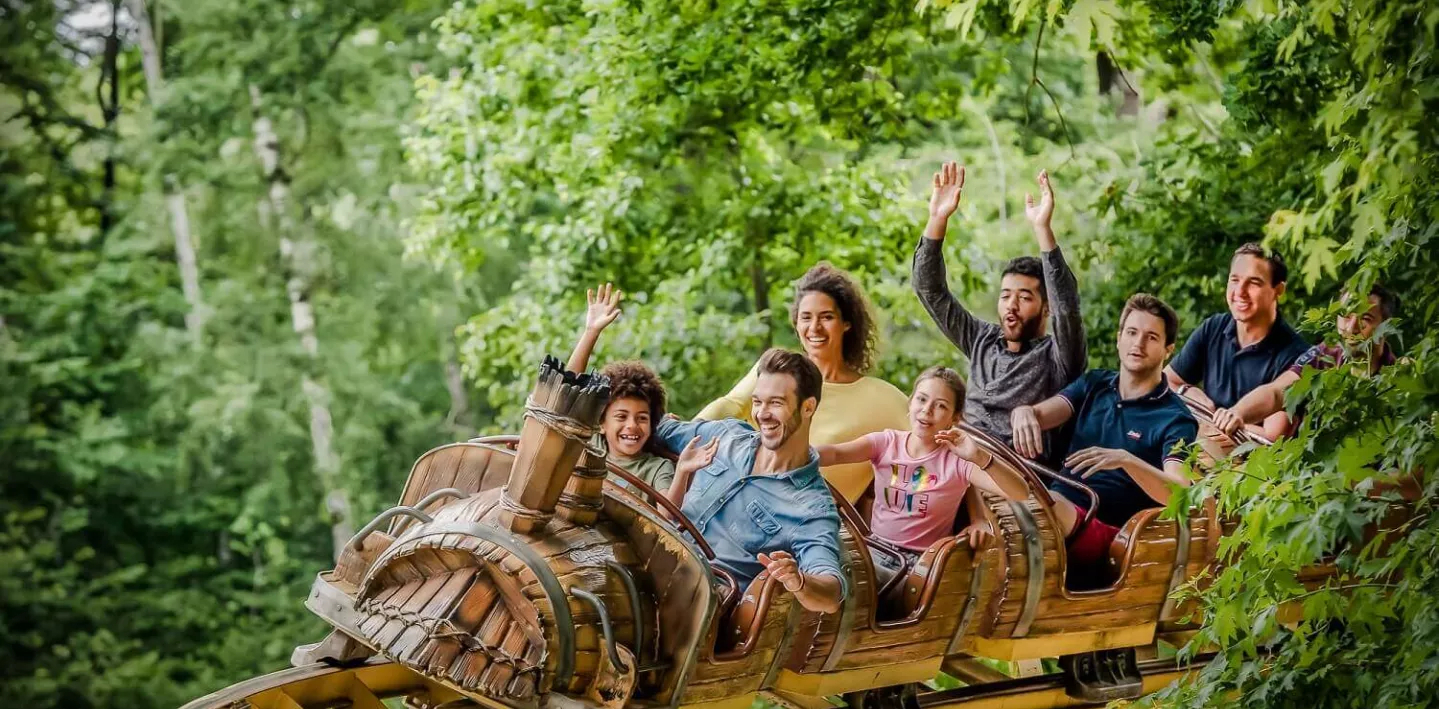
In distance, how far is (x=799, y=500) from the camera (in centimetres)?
386

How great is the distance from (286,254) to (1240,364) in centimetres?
995

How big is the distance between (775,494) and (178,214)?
1134 cm

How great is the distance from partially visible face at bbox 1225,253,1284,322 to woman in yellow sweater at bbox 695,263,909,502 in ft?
3.79

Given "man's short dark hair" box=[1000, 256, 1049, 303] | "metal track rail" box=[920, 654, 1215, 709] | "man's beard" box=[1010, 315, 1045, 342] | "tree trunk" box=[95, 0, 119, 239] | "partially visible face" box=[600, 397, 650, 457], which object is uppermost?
"tree trunk" box=[95, 0, 119, 239]

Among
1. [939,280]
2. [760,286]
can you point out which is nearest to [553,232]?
[760,286]

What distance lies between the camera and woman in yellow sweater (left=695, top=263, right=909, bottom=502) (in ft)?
15.5

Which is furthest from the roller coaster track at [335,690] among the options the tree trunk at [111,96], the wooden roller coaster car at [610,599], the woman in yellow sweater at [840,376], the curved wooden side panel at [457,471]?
the tree trunk at [111,96]

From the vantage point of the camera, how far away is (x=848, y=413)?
15.7 feet

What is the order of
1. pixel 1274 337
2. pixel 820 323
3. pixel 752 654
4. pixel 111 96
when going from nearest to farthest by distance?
pixel 752 654
pixel 820 323
pixel 1274 337
pixel 111 96

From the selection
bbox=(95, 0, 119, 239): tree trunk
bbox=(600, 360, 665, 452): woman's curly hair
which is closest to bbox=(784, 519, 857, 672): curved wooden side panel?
bbox=(600, 360, 665, 452): woman's curly hair

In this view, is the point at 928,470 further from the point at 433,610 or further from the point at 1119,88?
the point at 1119,88

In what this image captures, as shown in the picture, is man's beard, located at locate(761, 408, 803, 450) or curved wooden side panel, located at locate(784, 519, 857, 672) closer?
man's beard, located at locate(761, 408, 803, 450)

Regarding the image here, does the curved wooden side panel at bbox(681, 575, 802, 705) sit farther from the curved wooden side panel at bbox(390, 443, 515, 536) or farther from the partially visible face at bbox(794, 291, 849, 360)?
the partially visible face at bbox(794, 291, 849, 360)

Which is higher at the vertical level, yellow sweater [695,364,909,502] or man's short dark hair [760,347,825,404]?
man's short dark hair [760,347,825,404]
